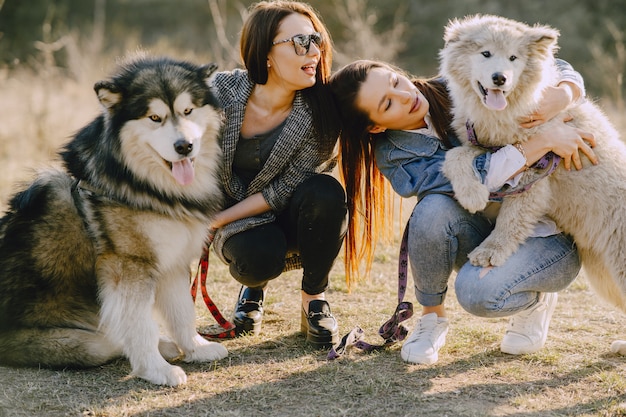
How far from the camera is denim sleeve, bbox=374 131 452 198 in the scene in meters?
2.75

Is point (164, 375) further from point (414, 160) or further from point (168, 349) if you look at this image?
point (414, 160)

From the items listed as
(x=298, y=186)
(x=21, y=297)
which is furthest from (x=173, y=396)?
(x=298, y=186)

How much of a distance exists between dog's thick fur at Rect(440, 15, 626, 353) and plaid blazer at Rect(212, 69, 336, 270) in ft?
2.20

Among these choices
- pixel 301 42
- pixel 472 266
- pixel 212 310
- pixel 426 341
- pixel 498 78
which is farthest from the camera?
pixel 212 310

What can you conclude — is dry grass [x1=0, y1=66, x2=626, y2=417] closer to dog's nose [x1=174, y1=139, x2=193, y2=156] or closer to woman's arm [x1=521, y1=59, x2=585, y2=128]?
dog's nose [x1=174, y1=139, x2=193, y2=156]

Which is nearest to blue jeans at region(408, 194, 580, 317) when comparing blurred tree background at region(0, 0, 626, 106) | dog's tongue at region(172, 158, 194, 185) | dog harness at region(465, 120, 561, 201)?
dog harness at region(465, 120, 561, 201)

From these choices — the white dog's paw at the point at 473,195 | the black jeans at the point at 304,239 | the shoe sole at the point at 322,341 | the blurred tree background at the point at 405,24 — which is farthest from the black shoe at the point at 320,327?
the blurred tree background at the point at 405,24

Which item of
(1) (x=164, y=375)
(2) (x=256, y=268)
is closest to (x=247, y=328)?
(2) (x=256, y=268)

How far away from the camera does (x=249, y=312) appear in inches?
123

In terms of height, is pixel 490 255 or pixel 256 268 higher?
pixel 490 255

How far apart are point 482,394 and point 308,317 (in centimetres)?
91

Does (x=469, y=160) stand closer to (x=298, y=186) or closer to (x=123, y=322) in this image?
(x=298, y=186)

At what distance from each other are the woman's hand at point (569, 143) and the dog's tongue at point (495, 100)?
23 cm

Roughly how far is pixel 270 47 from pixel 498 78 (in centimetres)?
105
